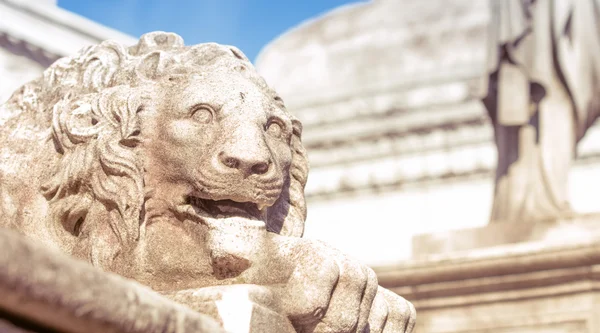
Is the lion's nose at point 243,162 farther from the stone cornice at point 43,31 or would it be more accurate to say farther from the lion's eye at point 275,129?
the stone cornice at point 43,31

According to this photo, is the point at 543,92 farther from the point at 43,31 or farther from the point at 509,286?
the point at 43,31

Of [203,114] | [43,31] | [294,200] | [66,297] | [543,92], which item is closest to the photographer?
[66,297]

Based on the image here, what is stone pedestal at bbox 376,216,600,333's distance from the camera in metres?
5.18

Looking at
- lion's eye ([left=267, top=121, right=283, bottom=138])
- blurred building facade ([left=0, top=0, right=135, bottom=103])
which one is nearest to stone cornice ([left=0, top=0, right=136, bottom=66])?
blurred building facade ([left=0, top=0, right=135, bottom=103])

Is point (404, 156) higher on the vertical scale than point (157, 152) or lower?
higher

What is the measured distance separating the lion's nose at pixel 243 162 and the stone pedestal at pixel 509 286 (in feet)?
9.34

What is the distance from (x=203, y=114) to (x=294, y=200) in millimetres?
372

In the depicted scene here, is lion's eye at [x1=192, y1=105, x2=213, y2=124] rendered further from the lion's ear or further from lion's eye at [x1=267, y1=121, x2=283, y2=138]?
the lion's ear

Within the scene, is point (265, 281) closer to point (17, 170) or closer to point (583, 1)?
point (17, 170)

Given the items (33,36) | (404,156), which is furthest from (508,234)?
(33,36)

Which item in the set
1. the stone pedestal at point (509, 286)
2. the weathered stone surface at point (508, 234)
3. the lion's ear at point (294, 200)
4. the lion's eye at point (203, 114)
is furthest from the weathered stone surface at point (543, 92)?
the lion's eye at point (203, 114)

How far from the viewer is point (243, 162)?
2557mm

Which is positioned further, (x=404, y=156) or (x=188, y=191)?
(x=404, y=156)

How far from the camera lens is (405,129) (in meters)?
14.2
